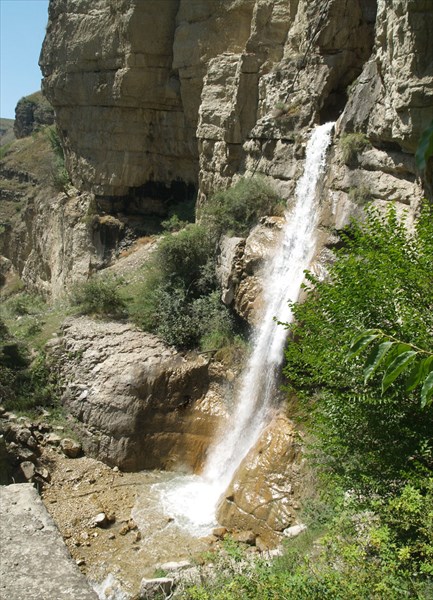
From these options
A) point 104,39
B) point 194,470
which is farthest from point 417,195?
point 104,39

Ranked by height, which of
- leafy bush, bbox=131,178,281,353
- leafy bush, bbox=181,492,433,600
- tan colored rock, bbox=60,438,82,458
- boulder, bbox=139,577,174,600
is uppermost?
leafy bush, bbox=131,178,281,353

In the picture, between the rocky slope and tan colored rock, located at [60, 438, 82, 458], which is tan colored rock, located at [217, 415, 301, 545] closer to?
the rocky slope

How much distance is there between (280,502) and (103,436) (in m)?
4.39

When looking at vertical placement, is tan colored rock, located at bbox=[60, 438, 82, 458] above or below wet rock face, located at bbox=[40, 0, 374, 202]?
below

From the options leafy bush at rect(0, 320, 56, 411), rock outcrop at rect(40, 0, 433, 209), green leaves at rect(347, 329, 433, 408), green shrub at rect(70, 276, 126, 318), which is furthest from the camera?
green shrub at rect(70, 276, 126, 318)

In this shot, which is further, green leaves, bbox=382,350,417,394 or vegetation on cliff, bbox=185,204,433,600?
vegetation on cliff, bbox=185,204,433,600

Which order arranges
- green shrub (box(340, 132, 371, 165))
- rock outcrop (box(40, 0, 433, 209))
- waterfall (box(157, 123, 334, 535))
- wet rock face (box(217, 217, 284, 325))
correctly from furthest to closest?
wet rock face (box(217, 217, 284, 325)), green shrub (box(340, 132, 371, 165)), waterfall (box(157, 123, 334, 535)), rock outcrop (box(40, 0, 433, 209))

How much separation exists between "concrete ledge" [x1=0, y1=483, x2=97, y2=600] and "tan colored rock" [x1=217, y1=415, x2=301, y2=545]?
4330 mm

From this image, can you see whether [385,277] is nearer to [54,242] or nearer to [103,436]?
[103,436]

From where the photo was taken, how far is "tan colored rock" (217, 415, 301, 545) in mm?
9477

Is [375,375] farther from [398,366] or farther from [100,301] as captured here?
[100,301]

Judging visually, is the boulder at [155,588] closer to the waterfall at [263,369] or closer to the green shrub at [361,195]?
the waterfall at [263,369]

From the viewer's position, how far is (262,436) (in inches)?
425

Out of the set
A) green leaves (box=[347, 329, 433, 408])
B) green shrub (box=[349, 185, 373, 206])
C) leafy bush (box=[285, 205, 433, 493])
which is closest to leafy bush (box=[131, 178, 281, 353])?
green shrub (box=[349, 185, 373, 206])
